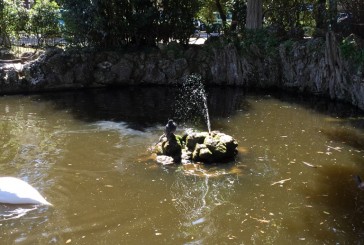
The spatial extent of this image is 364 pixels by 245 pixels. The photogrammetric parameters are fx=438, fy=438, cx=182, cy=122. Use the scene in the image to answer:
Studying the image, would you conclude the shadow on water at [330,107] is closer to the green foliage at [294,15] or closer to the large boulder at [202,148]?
the green foliage at [294,15]

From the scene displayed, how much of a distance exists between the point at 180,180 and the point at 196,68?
9.71m

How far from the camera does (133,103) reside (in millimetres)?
13086

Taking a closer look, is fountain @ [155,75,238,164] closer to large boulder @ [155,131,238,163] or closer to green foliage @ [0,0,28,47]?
large boulder @ [155,131,238,163]

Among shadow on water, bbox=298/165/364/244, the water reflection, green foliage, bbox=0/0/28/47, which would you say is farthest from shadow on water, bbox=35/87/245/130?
green foliage, bbox=0/0/28/47

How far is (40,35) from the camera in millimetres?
18750

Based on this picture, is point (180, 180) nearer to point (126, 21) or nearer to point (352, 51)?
point (352, 51)

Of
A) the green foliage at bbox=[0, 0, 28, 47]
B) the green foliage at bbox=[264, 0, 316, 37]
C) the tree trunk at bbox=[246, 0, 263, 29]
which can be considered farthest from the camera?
the green foliage at bbox=[0, 0, 28, 47]

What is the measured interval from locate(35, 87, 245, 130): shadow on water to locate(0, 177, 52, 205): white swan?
438cm

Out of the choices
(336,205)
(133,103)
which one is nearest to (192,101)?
(133,103)

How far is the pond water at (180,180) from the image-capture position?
5402 mm

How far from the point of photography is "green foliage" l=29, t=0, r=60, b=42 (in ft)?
58.3

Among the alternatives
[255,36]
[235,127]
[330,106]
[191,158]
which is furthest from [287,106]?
[191,158]

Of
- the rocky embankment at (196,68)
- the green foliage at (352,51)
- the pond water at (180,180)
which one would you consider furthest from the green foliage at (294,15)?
the pond water at (180,180)

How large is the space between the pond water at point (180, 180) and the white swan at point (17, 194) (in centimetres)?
10
